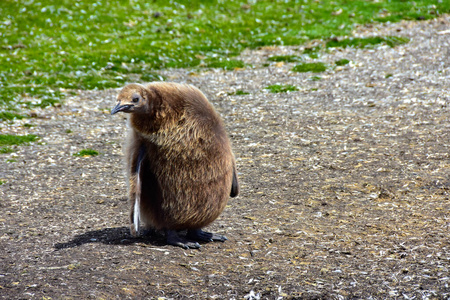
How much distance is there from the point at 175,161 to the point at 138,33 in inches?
544

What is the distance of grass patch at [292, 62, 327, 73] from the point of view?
1433cm

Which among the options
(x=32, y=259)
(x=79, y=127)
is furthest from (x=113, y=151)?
(x=32, y=259)

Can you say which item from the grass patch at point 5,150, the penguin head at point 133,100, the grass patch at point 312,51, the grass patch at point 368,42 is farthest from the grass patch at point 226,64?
the penguin head at point 133,100

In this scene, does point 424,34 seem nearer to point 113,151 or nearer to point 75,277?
point 113,151

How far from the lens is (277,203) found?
6867 mm

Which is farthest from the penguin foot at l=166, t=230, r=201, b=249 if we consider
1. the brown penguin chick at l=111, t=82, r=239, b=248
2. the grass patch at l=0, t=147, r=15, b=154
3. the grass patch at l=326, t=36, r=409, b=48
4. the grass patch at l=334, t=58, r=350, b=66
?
the grass patch at l=326, t=36, r=409, b=48

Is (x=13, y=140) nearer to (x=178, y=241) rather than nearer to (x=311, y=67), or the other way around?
(x=178, y=241)

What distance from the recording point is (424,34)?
1669cm

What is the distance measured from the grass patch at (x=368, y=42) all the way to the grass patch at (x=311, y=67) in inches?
79.2

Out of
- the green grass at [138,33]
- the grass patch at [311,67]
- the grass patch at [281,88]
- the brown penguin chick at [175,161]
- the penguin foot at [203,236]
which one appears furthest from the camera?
the grass patch at [311,67]

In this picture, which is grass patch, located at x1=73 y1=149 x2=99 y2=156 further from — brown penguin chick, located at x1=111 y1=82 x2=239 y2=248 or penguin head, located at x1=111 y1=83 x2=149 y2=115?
penguin head, located at x1=111 y1=83 x2=149 y2=115

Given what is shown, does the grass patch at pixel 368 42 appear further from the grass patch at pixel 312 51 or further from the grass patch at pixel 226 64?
the grass patch at pixel 226 64

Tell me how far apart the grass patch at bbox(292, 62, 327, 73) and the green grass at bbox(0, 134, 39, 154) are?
749 cm

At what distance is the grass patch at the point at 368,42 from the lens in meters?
16.1
